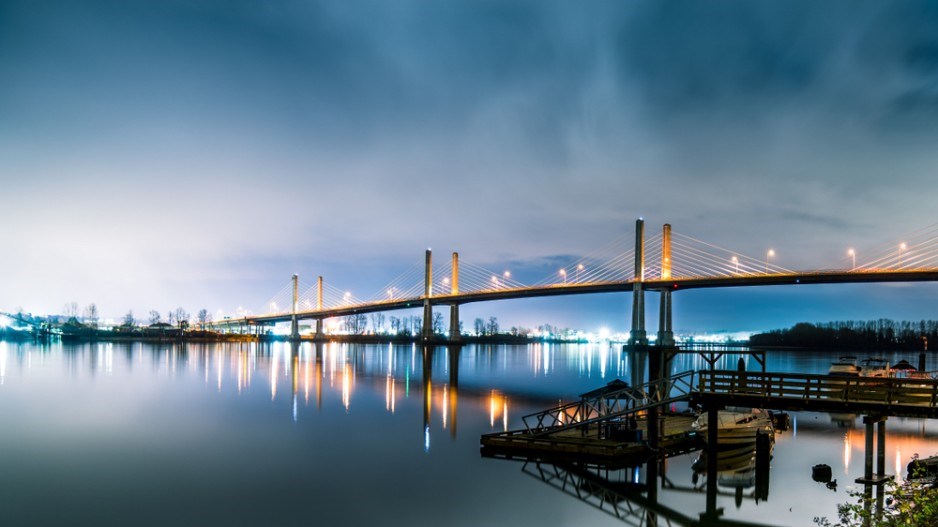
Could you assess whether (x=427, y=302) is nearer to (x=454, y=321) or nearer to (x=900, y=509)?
(x=454, y=321)

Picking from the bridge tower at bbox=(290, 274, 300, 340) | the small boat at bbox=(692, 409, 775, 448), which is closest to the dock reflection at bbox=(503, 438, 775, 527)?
the small boat at bbox=(692, 409, 775, 448)

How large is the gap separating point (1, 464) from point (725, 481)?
75.2 ft

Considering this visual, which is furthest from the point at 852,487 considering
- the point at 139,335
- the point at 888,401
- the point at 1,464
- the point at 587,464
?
the point at 139,335

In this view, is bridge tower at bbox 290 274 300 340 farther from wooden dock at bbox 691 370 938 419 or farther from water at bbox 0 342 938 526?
wooden dock at bbox 691 370 938 419

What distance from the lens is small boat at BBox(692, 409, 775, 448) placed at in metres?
23.4

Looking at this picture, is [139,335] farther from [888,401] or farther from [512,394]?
[888,401]

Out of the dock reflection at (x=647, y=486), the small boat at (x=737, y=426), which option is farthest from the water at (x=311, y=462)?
the small boat at (x=737, y=426)

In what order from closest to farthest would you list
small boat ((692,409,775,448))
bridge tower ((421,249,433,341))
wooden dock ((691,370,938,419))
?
wooden dock ((691,370,938,419)) < small boat ((692,409,775,448)) < bridge tower ((421,249,433,341))

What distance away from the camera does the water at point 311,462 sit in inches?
683

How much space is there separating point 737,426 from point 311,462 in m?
14.8

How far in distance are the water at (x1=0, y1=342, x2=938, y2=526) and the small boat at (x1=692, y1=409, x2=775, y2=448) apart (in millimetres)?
1407

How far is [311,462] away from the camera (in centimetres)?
2344

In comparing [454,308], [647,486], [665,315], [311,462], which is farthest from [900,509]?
[454,308]

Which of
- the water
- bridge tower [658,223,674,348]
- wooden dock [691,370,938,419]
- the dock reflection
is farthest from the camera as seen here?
bridge tower [658,223,674,348]
